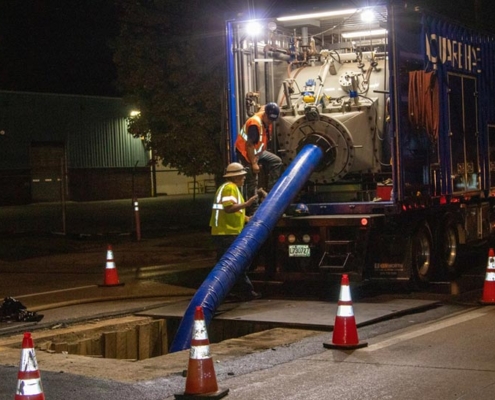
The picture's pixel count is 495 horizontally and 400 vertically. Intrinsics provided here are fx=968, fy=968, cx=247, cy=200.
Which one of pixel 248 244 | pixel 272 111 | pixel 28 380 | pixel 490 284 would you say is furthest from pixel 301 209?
pixel 28 380

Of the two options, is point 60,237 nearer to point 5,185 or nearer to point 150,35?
point 150,35

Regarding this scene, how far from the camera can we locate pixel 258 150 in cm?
1363

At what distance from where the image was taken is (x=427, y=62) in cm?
1355

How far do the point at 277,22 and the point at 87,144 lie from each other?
1448 inches

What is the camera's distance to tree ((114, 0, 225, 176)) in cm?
2238

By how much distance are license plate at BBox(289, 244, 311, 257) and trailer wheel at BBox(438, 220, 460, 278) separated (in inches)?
90.7

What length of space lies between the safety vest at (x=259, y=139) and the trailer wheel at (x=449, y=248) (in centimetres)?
298

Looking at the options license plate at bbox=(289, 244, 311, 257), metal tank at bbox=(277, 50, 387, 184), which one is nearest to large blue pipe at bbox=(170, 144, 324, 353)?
metal tank at bbox=(277, 50, 387, 184)

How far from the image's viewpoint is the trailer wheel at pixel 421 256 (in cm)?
1313

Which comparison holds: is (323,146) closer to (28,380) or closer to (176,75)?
(28,380)

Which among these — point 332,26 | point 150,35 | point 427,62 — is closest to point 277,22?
point 332,26

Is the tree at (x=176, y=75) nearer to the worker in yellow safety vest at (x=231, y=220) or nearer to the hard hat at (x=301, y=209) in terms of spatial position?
the hard hat at (x=301, y=209)

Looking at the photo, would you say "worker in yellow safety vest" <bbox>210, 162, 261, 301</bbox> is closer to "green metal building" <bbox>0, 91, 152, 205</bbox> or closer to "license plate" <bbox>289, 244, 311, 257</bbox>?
"license plate" <bbox>289, 244, 311, 257</bbox>

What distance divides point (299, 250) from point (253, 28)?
3.40 m
